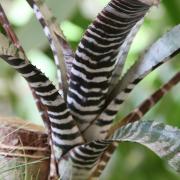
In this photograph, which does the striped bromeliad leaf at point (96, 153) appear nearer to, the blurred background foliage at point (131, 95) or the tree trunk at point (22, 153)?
the tree trunk at point (22, 153)

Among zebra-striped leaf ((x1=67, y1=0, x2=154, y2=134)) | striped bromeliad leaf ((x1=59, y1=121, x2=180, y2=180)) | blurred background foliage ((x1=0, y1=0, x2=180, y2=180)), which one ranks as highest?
zebra-striped leaf ((x1=67, y1=0, x2=154, y2=134))

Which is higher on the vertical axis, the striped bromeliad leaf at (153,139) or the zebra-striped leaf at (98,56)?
the zebra-striped leaf at (98,56)

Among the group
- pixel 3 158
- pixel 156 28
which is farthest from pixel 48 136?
pixel 156 28

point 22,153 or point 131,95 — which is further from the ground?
point 22,153

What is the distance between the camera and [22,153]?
0.48 m

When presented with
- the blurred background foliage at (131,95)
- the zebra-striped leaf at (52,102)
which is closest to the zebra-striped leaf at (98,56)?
the zebra-striped leaf at (52,102)

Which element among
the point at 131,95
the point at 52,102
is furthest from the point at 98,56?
the point at 131,95

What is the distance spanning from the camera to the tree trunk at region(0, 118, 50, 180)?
18.5 inches

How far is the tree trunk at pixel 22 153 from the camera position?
47 cm

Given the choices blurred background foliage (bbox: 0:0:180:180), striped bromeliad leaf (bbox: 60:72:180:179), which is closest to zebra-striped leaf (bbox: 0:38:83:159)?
striped bromeliad leaf (bbox: 60:72:180:179)

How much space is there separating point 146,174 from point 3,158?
1.93 feet

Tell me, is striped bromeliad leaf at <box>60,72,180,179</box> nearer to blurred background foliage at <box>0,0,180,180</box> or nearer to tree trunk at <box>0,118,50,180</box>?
tree trunk at <box>0,118,50,180</box>

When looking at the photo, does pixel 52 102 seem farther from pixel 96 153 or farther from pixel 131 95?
pixel 131 95

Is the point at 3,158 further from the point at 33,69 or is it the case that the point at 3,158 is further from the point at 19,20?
the point at 19,20
